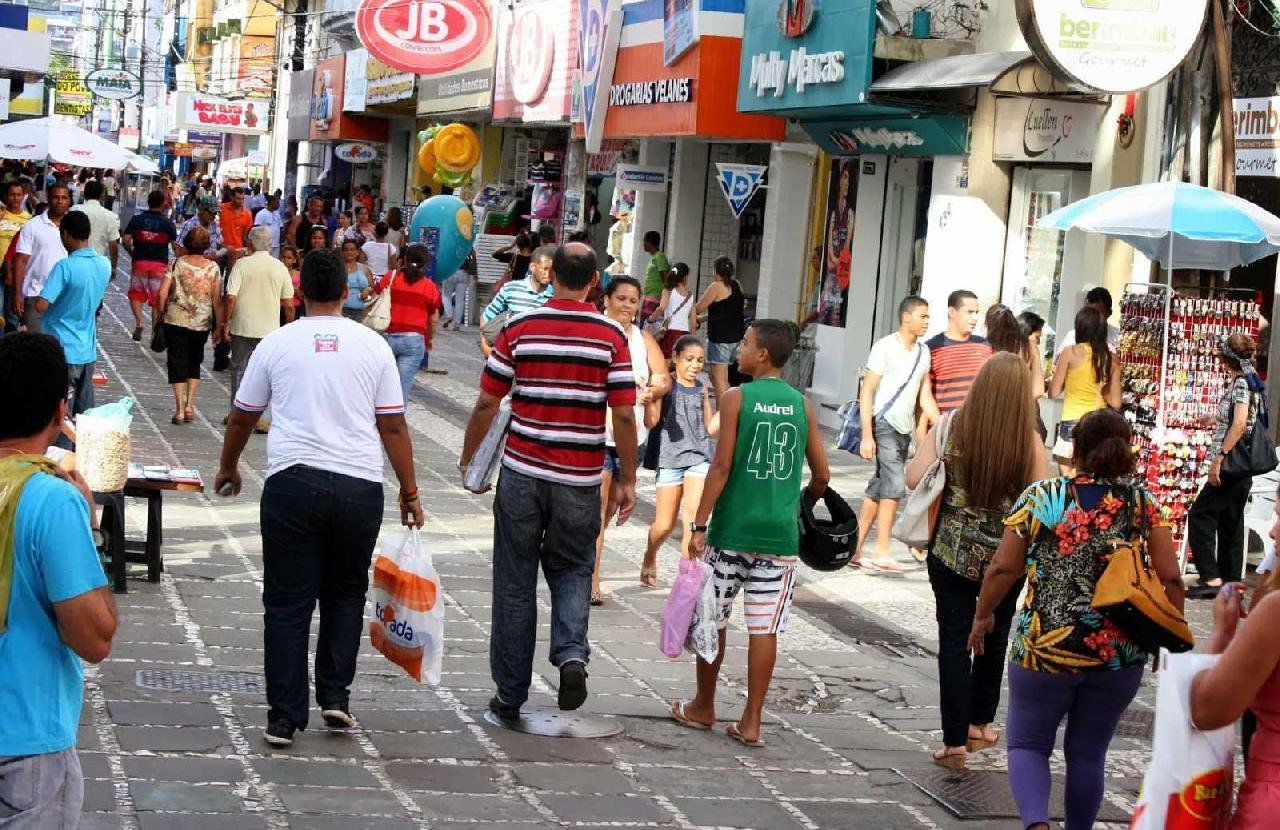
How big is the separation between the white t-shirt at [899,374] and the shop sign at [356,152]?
34.1m

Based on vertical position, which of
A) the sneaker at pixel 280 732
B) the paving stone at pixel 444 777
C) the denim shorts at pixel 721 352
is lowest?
the paving stone at pixel 444 777

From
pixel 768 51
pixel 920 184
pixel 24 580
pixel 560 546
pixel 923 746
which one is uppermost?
pixel 768 51

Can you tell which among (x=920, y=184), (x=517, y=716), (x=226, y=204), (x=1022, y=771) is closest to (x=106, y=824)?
(x=517, y=716)

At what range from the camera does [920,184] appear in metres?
19.7

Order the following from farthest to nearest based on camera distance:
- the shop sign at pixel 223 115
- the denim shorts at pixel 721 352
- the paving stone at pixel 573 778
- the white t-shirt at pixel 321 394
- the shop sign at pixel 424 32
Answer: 1. the shop sign at pixel 223 115
2. the shop sign at pixel 424 32
3. the denim shorts at pixel 721 352
4. the white t-shirt at pixel 321 394
5. the paving stone at pixel 573 778

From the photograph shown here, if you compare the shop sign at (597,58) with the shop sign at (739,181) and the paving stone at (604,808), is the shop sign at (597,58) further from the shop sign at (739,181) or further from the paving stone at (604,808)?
the paving stone at (604,808)

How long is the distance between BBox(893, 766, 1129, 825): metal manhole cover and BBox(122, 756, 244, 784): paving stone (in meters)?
2.47

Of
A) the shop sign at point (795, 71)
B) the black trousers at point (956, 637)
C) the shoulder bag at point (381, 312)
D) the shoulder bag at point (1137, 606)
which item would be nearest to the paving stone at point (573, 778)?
the black trousers at point (956, 637)

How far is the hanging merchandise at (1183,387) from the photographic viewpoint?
11820 millimetres

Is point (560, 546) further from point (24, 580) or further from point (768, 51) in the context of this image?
point (768, 51)

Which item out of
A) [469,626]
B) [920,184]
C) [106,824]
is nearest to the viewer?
[106,824]

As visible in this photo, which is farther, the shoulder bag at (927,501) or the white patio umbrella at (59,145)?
the white patio umbrella at (59,145)

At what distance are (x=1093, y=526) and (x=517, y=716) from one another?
8.14ft

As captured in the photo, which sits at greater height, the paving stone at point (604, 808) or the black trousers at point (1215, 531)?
the black trousers at point (1215, 531)
